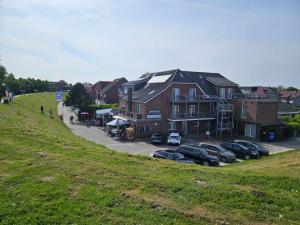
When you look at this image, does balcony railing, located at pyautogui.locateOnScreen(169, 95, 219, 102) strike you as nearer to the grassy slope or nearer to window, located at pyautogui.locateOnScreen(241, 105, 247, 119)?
window, located at pyautogui.locateOnScreen(241, 105, 247, 119)

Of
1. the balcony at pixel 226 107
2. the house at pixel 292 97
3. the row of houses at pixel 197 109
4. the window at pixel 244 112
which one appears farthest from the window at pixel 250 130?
the house at pixel 292 97

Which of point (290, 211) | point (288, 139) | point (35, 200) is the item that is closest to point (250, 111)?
point (288, 139)

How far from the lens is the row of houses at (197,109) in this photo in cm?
3597

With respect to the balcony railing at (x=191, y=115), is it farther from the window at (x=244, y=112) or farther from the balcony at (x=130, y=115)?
the balcony at (x=130, y=115)

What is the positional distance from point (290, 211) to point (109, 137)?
29.4 metres

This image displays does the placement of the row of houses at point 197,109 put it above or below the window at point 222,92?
below

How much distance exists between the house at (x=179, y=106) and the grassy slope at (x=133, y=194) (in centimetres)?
2389

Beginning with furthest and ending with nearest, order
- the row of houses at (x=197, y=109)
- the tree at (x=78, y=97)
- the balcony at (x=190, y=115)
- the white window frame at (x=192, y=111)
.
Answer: the tree at (x=78, y=97) < the white window frame at (x=192, y=111) < the balcony at (x=190, y=115) < the row of houses at (x=197, y=109)

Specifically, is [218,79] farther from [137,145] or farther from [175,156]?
[175,156]

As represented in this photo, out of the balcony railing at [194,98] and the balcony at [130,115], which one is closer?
the balcony at [130,115]

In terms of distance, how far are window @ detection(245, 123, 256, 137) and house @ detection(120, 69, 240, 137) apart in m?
2.14

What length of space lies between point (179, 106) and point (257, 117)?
35.1 feet

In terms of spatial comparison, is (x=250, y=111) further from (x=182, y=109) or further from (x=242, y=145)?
(x=242, y=145)

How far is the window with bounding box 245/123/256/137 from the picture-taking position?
3666 cm
